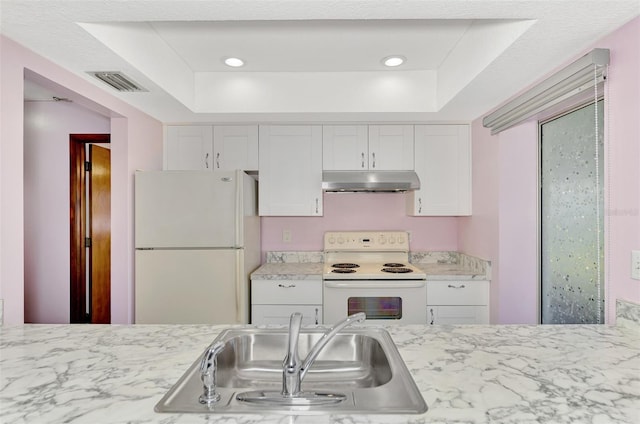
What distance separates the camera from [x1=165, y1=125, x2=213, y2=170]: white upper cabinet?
3107 mm

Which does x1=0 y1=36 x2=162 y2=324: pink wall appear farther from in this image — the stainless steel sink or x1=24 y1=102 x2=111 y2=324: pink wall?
the stainless steel sink

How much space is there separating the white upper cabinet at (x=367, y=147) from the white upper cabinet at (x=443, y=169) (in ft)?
0.37

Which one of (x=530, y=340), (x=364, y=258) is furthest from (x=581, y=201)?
(x=364, y=258)

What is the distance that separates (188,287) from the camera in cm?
255

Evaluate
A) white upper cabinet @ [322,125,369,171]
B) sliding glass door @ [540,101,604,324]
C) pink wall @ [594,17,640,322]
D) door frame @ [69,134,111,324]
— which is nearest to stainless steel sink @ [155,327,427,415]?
pink wall @ [594,17,640,322]

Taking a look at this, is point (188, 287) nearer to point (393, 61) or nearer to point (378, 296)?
point (378, 296)

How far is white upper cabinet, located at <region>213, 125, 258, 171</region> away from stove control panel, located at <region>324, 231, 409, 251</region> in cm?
103

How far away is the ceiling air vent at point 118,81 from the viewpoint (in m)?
2.05

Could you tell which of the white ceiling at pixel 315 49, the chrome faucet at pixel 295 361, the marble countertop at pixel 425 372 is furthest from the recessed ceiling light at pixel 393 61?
the chrome faucet at pixel 295 361

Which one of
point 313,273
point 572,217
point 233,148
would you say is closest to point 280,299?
point 313,273

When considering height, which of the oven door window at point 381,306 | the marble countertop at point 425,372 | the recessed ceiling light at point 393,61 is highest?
the recessed ceiling light at point 393,61

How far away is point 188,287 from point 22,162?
124 cm

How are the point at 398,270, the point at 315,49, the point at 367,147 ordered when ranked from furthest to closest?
the point at 367,147 < the point at 398,270 < the point at 315,49

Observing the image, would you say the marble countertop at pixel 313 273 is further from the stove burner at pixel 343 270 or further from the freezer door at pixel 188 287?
the freezer door at pixel 188 287
